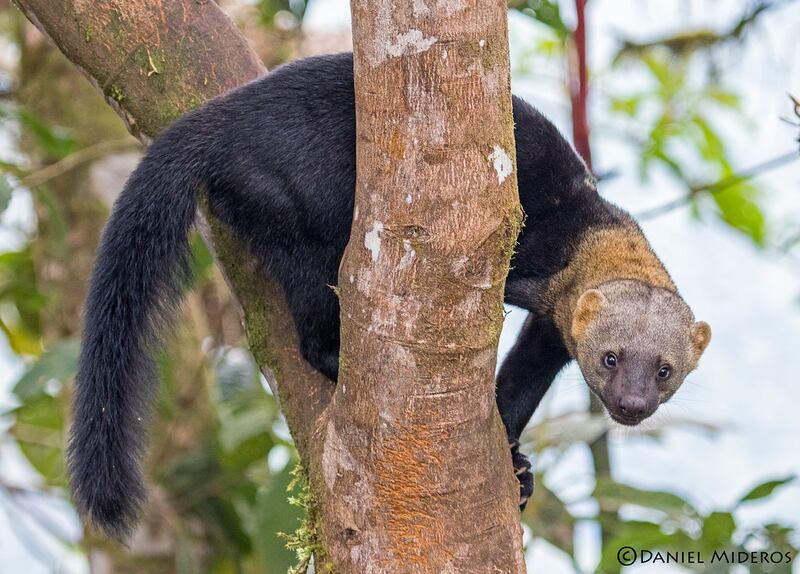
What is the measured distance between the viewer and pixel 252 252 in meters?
2.68

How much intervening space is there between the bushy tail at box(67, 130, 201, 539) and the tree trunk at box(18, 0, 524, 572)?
479 mm

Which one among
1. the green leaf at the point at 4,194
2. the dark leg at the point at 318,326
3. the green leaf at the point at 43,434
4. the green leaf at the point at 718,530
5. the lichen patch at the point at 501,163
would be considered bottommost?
the green leaf at the point at 43,434

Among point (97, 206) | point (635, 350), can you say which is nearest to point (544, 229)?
point (635, 350)

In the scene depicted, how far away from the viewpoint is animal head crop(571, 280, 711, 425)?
3006mm

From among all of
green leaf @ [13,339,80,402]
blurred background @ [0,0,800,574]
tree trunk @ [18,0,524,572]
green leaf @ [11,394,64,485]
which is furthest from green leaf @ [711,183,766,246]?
green leaf @ [11,394,64,485]

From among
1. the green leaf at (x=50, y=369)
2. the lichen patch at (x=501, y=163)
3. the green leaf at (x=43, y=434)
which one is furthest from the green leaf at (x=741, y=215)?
the green leaf at (x=43, y=434)

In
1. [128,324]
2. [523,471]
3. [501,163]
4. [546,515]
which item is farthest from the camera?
[546,515]

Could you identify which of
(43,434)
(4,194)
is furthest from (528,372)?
(43,434)

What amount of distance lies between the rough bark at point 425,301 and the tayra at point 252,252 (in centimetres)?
57

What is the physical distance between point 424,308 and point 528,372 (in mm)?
1350

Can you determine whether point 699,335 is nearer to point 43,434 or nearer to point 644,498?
point 644,498

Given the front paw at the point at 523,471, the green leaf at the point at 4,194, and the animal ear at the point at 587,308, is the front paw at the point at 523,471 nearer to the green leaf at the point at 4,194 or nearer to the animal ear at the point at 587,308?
the animal ear at the point at 587,308

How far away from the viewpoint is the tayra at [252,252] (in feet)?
8.09

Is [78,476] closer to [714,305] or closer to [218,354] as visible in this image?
[218,354]
